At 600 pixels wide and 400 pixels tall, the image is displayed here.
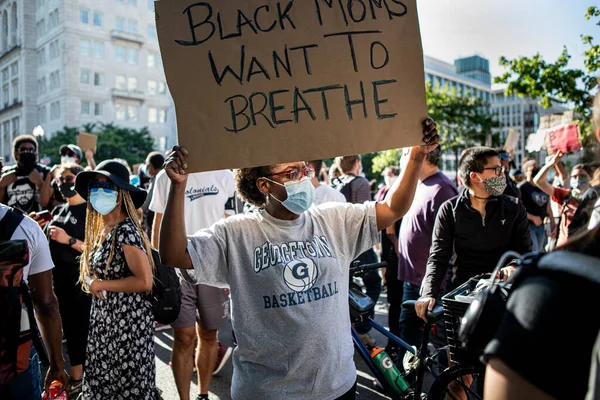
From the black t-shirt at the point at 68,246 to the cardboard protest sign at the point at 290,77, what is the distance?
2974 mm

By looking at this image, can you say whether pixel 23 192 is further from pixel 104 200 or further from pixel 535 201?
pixel 535 201

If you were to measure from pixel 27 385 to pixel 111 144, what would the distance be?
40.3 m

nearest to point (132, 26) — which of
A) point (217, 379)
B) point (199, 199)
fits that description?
point (199, 199)

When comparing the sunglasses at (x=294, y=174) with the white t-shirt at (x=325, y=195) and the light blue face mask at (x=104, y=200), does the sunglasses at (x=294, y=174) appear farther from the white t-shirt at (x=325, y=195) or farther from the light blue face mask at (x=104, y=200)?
the white t-shirt at (x=325, y=195)

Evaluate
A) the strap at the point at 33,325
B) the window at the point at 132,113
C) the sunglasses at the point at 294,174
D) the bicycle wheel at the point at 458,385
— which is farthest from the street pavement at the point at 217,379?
the window at the point at 132,113

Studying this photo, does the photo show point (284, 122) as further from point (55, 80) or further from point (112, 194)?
point (55, 80)

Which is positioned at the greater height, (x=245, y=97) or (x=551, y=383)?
(x=245, y=97)

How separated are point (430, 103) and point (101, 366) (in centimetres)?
3772

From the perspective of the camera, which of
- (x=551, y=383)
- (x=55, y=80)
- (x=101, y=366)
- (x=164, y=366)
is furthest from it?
(x=55, y=80)

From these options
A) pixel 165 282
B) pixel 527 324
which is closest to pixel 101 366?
pixel 165 282

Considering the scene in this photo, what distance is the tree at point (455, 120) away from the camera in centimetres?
3970

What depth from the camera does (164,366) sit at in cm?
516

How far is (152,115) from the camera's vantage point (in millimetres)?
58250

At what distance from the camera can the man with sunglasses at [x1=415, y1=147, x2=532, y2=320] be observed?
140 inches
